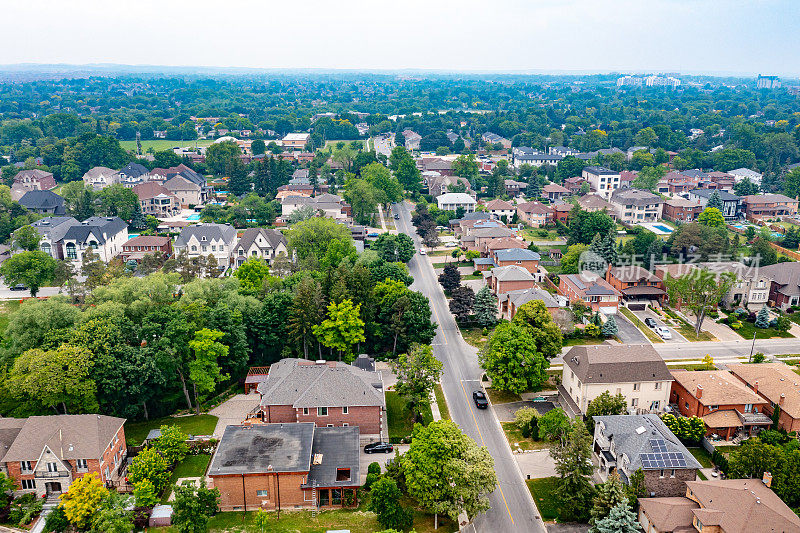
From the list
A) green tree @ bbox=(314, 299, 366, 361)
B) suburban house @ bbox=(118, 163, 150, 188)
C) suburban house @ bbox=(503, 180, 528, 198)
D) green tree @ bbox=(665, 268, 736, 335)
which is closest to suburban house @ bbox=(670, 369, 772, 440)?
green tree @ bbox=(665, 268, 736, 335)

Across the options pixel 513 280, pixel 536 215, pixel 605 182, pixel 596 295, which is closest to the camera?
pixel 596 295

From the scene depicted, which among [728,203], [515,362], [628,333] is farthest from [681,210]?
[515,362]

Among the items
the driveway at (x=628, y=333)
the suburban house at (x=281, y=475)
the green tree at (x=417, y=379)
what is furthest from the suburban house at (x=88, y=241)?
the driveway at (x=628, y=333)

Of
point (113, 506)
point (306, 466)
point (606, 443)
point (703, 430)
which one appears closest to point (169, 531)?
point (113, 506)

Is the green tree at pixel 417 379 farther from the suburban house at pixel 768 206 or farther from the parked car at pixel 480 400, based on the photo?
the suburban house at pixel 768 206

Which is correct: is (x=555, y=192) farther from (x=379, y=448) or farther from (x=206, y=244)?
(x=379, y=448)

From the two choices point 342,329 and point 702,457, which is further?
point 342,329
